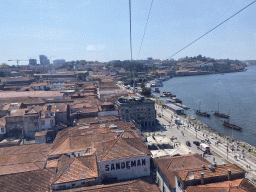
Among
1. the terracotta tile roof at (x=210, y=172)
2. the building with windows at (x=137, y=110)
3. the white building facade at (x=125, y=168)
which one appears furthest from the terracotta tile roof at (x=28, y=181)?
the building with windows at (x=137, y=110)

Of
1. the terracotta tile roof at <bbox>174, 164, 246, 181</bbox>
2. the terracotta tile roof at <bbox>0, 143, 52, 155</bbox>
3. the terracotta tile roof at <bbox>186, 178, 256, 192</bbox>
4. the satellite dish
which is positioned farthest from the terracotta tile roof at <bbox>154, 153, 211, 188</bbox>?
the terracotta tile roof at <bbox>0, 143, 52, 155</bbox>

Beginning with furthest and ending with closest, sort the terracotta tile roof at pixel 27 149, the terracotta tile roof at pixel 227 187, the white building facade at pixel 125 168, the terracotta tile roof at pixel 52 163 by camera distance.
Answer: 1. the terracotta tile roof at pixel 27 149
2. the terracotta tile roof at pixel 52 163
3. the white building facade at pixel 125 168
4. the terracotta tile roof at pixel 227 187

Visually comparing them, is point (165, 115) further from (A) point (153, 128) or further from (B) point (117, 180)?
(B) point (117, 180)

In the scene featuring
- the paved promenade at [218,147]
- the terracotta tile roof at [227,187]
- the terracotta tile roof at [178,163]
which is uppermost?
the terracotta tile roof at [227,187]

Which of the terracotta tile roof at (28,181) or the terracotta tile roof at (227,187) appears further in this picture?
the terracotta tile roof at (28,181)

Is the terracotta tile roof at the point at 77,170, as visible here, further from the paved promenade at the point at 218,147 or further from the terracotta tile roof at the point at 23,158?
the paved promenade at the point at 218,147

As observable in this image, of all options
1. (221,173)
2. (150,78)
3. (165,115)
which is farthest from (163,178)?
(150,78)

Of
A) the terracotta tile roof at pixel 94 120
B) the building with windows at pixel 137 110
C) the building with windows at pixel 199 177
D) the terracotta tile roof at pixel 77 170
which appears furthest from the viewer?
the building with windows at pixel 137 110

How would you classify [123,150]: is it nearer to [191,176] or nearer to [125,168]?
[125,168]

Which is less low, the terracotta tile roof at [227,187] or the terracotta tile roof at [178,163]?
the terracotta tile roof at [227,187]

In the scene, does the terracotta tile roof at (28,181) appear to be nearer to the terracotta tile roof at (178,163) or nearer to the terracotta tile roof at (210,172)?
the terracotta tile roof at (178,163)
